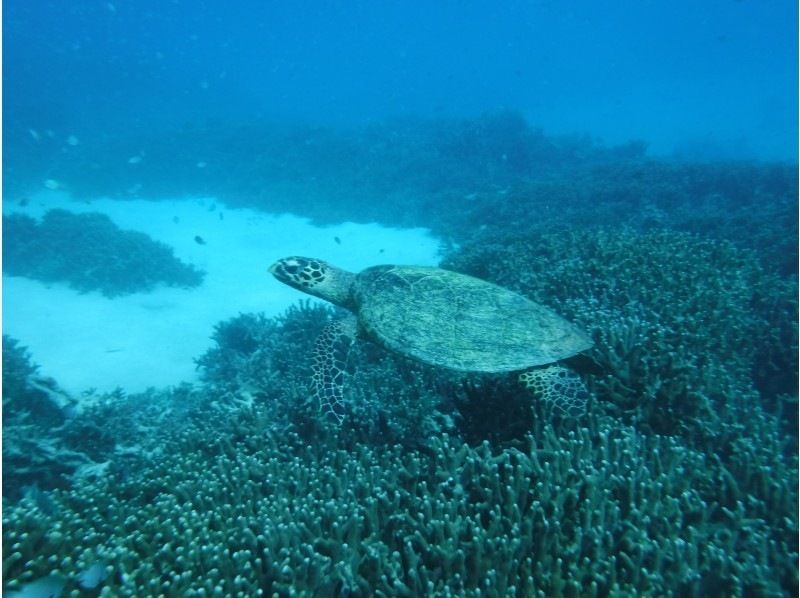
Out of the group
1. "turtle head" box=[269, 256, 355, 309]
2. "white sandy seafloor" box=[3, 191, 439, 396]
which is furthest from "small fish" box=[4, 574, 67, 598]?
"white sandy seafloor" box=[3, 191, 439, 396]

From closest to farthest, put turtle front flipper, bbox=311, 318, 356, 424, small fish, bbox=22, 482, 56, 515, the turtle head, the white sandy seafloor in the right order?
1. small fish, bbox=22, 482, 56, 515
2. turtle front flipper, bbox=311, 318, 356, 424
3. the turtle head
4. the white sandy seafloor

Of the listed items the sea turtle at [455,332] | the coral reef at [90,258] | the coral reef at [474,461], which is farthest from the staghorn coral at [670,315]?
the coral reef at [90,258]

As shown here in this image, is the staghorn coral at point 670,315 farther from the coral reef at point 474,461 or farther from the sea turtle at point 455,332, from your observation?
the sea turtle at point 455,332

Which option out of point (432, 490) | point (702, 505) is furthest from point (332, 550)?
point (702, 505)

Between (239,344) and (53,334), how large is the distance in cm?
529

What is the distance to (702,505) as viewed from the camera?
271 cm

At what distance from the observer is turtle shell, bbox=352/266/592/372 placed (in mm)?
3936

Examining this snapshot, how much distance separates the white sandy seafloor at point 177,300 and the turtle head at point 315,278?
143 cm

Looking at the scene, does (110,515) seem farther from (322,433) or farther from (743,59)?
(743,59)

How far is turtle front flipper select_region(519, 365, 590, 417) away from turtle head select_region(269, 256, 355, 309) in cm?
278

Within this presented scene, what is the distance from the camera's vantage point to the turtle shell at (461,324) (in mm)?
3936

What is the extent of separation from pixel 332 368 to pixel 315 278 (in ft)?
4.96

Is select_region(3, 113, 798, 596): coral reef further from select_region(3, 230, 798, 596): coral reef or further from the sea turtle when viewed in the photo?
the sea turtle

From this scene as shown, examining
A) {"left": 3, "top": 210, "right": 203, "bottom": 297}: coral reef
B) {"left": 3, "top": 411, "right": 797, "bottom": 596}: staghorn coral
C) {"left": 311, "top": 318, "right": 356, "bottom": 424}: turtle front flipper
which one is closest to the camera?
{"left": 3, "top": 411, "right": 797, "bottom": 596}: staghorn coral
